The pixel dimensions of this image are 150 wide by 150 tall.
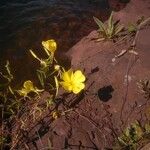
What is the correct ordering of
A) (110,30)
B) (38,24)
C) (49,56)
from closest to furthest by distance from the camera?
1. (49,56)
2. (110,30)
3. (38,24)

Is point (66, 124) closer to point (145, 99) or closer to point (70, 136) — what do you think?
point (70, 136)

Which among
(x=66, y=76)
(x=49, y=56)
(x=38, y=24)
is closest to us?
(x=66, y=76)

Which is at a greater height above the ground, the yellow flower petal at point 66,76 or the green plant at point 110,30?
the yellow flower petal at point 66,76

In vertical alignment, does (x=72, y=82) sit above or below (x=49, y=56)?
below

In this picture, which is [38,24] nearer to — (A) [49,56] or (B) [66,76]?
(A) [49,56]

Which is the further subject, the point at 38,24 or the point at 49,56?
the point at 38,24

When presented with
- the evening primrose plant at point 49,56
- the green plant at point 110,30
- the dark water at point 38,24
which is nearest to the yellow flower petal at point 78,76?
the evening primrose plant at point 49,56

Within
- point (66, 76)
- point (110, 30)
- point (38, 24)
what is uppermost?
point (66, 76)

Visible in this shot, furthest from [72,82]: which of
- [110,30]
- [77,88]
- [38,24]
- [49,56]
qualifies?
[38,24]

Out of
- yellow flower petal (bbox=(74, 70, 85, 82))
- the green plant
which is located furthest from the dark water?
yellow flower petal (bbox=(74, 70, 85, 82))

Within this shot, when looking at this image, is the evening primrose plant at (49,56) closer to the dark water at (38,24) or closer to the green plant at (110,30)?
the dark water at (38,24)
